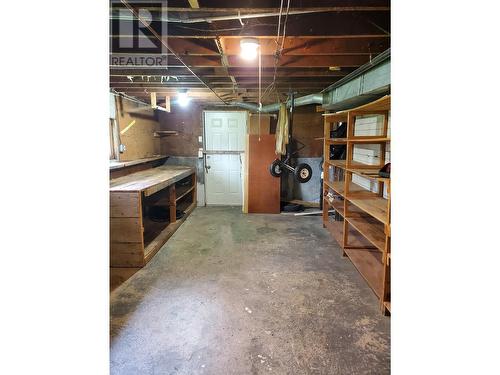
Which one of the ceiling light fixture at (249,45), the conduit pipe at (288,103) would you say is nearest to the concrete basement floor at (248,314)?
the ceiling light fixture at (249,45)

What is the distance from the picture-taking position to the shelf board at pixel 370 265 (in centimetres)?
282

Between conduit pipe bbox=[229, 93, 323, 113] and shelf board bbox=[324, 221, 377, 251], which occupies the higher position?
conduit pipe bbox=[229, 93, 323, 113]

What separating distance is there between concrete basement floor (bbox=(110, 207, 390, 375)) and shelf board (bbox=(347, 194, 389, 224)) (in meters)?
0.76

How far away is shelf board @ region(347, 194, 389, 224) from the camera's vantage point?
8.67ft

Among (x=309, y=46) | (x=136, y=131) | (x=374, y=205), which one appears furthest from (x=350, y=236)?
(x=136, y=131)

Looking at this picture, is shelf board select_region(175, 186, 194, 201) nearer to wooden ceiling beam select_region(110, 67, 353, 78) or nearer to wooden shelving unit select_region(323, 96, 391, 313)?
wooden ceiling beam select_region(110, 67, 353, 78)

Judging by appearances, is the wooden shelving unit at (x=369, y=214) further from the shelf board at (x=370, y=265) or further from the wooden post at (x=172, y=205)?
the wooden post at (x=172, y=205)

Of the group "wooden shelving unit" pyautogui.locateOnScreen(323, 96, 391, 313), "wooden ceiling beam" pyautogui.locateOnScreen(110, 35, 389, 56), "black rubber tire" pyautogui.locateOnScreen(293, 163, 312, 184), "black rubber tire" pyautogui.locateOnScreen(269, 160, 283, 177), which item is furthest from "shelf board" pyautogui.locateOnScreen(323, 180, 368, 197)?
"wooden ceiling beam" pyautogui.locateOnScreen(110, 35, 389, 56)

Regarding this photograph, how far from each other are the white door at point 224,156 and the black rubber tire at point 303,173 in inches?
63.8

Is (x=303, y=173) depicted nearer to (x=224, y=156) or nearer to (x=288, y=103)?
(x=288, y=103)

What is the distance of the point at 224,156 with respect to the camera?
21.7 ft

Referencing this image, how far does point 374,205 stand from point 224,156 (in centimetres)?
409
